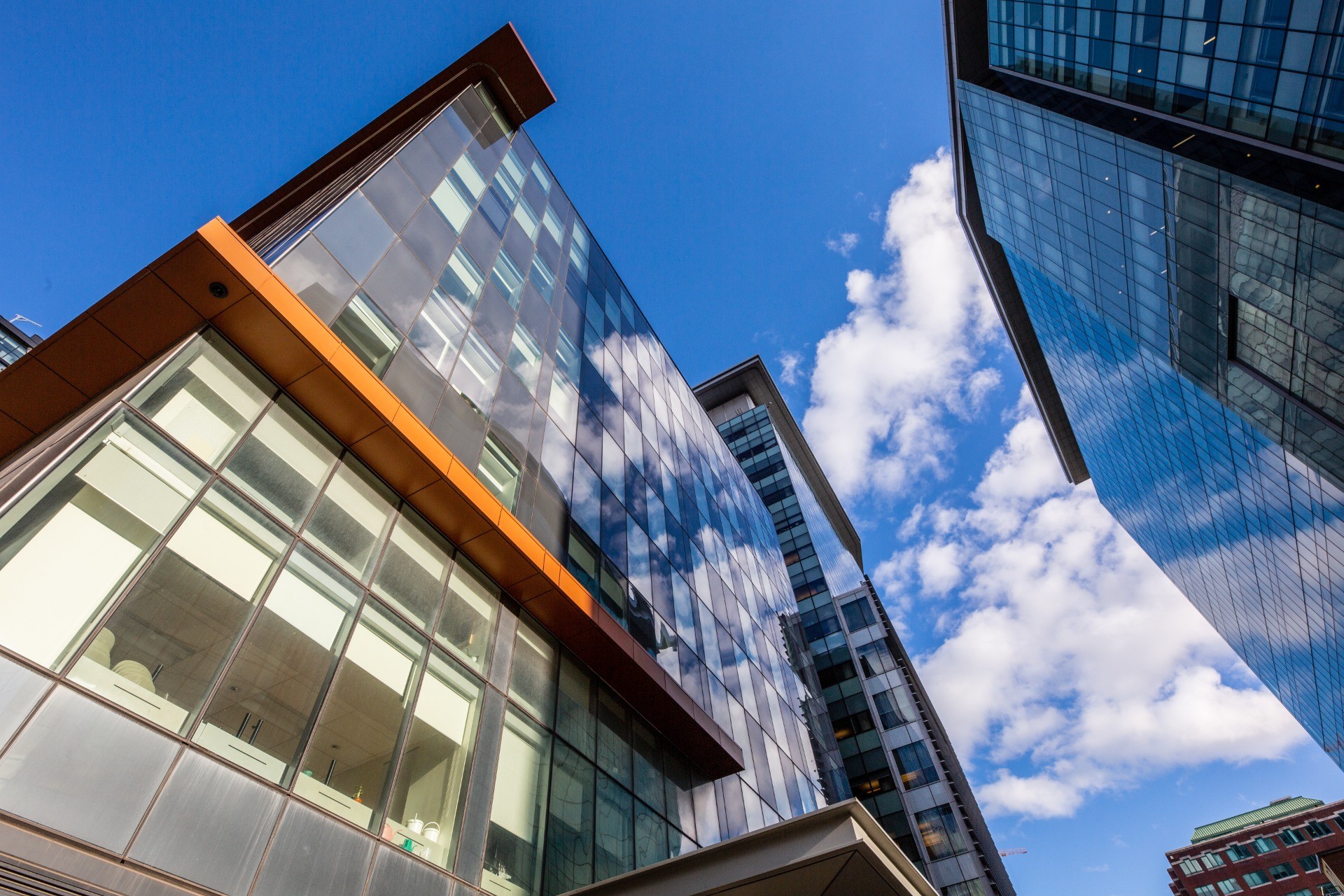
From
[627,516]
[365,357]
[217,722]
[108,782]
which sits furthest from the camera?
[627,516]

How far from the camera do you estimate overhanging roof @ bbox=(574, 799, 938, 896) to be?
798 cm

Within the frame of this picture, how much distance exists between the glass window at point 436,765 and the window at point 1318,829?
12929 centimetres

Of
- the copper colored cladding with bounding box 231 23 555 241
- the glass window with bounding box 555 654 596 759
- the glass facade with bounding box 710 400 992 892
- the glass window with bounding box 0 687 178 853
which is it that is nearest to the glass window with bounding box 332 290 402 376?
the glass window with bounding box 0 687 178 853

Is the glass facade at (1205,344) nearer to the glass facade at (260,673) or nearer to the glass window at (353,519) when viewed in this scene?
the glass facade at (260,673)

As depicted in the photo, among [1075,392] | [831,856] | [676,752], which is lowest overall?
[831,856]

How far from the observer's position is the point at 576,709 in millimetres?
14562

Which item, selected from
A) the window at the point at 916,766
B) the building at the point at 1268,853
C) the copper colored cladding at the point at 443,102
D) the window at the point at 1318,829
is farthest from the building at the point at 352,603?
the window at the point at 1318,829

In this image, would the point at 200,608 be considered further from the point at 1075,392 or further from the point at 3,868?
the point at 1075,392

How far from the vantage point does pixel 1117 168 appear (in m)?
34.9

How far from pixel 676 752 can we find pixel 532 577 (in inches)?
288

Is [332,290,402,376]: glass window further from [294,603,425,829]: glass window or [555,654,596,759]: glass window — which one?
[555,654,596,759]: glass window

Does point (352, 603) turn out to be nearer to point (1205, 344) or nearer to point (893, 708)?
point (1205, 344)

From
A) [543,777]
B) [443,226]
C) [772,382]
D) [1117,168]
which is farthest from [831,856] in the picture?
[772,382]

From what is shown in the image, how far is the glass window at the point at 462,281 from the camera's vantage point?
51.6ft
